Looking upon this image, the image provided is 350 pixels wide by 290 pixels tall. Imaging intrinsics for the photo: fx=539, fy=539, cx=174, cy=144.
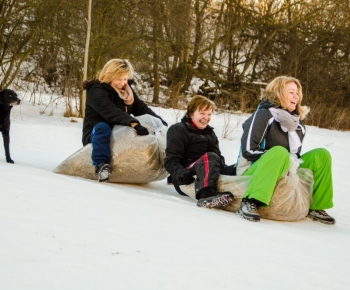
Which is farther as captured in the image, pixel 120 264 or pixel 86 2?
pixel 86 2

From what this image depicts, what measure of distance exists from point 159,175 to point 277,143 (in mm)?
1142

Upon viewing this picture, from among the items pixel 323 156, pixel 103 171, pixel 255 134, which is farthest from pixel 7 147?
pixel 323 156

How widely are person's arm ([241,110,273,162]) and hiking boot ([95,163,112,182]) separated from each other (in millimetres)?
1095

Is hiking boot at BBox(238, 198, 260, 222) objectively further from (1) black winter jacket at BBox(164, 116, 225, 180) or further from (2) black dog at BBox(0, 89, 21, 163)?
(2) black dog at BBox(0, 89, 21, 163)

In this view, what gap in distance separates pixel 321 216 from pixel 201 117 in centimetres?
118

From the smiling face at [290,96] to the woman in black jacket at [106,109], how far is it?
1188mm

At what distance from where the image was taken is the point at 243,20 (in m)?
18.0

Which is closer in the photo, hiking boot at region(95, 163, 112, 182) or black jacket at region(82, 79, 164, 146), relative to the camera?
hiking boot at region(95, 163, 112, 182)

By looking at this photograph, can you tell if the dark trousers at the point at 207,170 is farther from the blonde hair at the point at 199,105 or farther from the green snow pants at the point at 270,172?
the blonde hair at the point at 199,105

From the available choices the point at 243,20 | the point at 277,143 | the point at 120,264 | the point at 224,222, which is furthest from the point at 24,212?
the point at 243,20

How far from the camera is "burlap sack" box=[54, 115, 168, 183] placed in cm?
447

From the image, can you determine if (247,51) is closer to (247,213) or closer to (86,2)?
(86,2)

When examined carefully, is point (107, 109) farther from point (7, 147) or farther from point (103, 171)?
point (7, 147)

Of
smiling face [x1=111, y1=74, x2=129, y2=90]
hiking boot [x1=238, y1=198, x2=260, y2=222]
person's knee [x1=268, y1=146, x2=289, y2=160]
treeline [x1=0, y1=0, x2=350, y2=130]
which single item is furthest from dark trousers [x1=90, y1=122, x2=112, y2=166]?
treeline [x1=0, y1=0, x2=350, y2=130]
